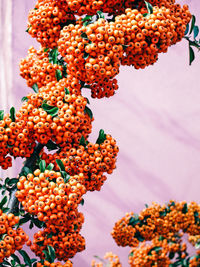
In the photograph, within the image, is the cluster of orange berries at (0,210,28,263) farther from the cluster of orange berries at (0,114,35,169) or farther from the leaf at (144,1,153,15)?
the leaf at (144,1,153,15)

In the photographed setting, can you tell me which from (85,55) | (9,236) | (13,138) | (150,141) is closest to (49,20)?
(85,55)

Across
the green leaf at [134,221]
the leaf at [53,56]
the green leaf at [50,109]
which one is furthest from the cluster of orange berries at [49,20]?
the green leaf at [134,221]

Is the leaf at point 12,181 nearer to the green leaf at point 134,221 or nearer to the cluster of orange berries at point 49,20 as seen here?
the cluster of orange berries at point 49,20

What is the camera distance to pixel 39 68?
1390mm

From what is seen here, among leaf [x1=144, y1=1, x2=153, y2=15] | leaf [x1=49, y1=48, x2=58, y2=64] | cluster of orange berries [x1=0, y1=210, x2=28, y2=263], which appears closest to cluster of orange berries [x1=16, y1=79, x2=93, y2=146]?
leaf [x1=49, y1=48, x2=58, y2=64]

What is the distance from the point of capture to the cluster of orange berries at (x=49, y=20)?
1.36m

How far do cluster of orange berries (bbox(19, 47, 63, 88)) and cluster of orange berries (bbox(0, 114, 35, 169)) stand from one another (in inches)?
8.3

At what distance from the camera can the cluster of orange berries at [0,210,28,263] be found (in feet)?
3.78

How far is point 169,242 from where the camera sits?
2092 millimetres

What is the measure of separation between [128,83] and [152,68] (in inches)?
9.5

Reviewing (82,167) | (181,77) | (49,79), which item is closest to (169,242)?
(82,167)

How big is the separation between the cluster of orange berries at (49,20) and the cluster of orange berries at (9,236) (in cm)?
68

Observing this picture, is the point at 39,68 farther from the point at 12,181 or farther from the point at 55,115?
the point at 12,181

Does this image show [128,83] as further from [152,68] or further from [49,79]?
[49,79]
